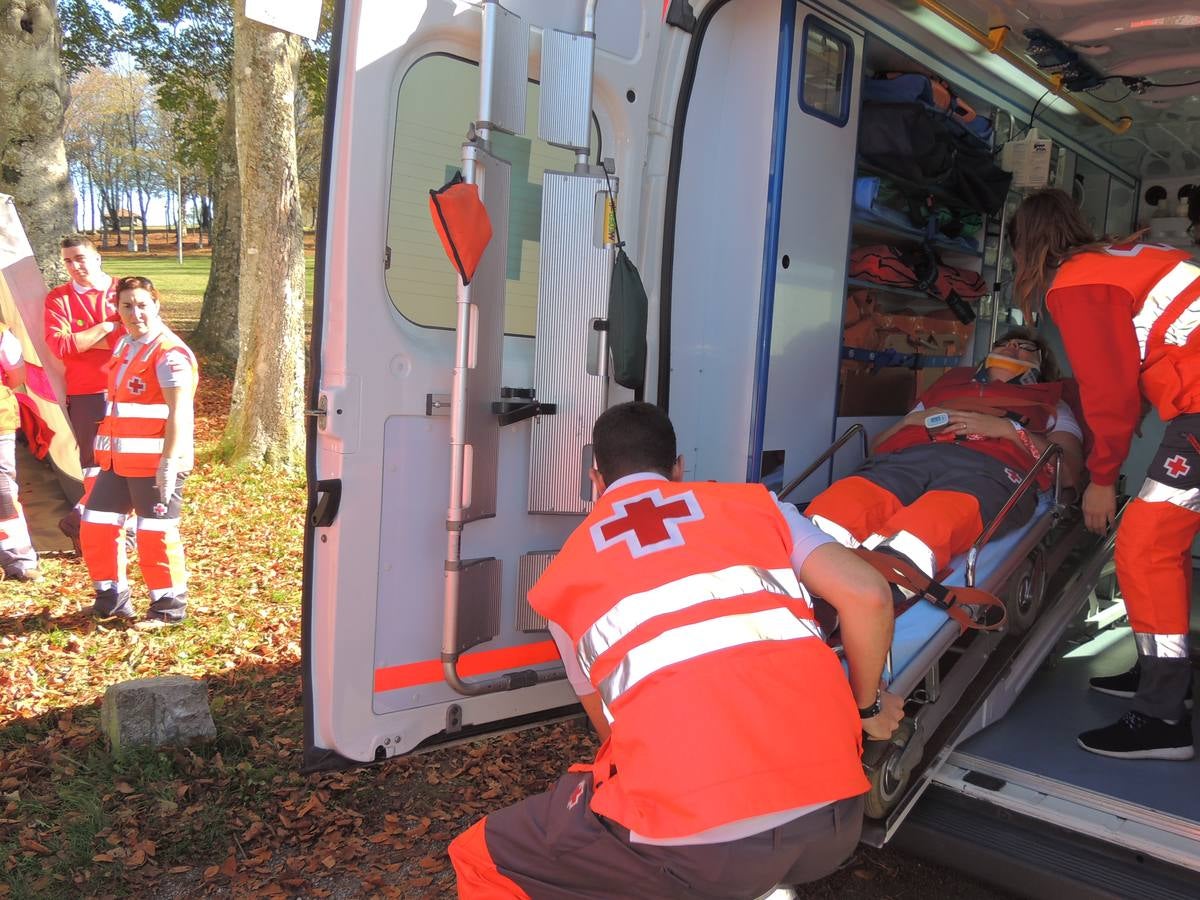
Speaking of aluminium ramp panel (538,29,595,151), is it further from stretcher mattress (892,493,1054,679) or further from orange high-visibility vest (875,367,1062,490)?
orange high-visibility vest (875,367,1062,490)

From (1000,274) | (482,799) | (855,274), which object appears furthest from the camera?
(1000,274)

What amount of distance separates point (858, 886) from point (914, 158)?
9.92ft

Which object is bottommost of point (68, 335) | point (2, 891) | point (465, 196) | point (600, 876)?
point (2, 891)

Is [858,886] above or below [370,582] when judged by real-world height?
below

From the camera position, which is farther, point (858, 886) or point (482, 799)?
point (482, 799)

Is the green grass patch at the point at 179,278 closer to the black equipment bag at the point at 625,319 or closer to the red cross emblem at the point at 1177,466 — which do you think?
the black equipment bag at the point at 625,319

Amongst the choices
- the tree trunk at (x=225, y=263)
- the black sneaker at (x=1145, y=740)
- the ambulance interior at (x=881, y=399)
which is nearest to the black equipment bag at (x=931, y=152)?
the ambulance interior at (x=881, y=399)

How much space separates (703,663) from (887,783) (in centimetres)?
111

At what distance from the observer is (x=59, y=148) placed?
720 centimetres

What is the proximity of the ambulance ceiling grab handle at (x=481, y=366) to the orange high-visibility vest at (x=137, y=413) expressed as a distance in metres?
2.59

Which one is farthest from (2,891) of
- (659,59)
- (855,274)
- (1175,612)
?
(855,274)

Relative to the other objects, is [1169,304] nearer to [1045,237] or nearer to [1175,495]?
[1045,237]

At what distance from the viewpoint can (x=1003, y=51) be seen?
4.06 meters

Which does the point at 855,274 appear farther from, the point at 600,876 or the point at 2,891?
the point at 2,891
